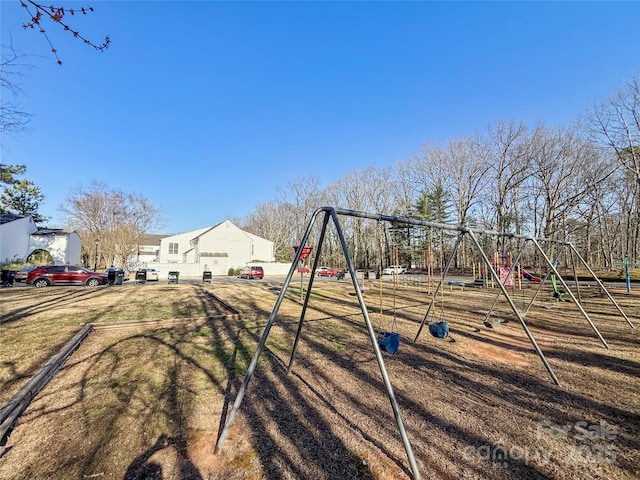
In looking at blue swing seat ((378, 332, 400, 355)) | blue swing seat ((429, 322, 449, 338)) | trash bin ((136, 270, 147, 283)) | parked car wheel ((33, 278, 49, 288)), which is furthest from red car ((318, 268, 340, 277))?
blue swing seat ((378, 332, 400, 355))

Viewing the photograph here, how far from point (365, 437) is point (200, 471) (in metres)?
1.59

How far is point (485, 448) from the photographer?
9.23 ft

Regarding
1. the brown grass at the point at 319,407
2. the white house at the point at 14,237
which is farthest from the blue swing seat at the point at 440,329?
the white house at the point at 14,237

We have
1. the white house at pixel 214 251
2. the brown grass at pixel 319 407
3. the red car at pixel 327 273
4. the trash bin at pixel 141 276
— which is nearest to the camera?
the brown grass at pixel 319 407

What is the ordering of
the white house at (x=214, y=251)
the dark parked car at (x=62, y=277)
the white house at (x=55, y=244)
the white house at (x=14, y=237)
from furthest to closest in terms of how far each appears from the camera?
1. the white house at (x=214, y=251)
2. the white house at (x=55, y=244)
3. the white house at (x=14, y=237)
4. the dark parked car at (x=62, y=277)

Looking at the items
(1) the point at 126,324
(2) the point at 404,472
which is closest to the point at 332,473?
(2) the point at 404,472

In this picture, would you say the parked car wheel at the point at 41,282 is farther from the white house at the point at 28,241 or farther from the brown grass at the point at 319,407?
the brown grass at the point at 319,407

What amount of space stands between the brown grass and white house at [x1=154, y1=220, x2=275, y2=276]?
32.3 m

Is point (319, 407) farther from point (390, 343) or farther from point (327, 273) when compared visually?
point (327, 273)

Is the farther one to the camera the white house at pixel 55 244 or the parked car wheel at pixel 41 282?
the white house at pixel 55 244

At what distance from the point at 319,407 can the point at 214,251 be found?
40482 millimetres

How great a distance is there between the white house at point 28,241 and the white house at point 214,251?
949 centimetres

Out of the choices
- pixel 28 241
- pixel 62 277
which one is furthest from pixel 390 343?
pixel 28 241

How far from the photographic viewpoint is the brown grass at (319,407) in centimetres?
258
